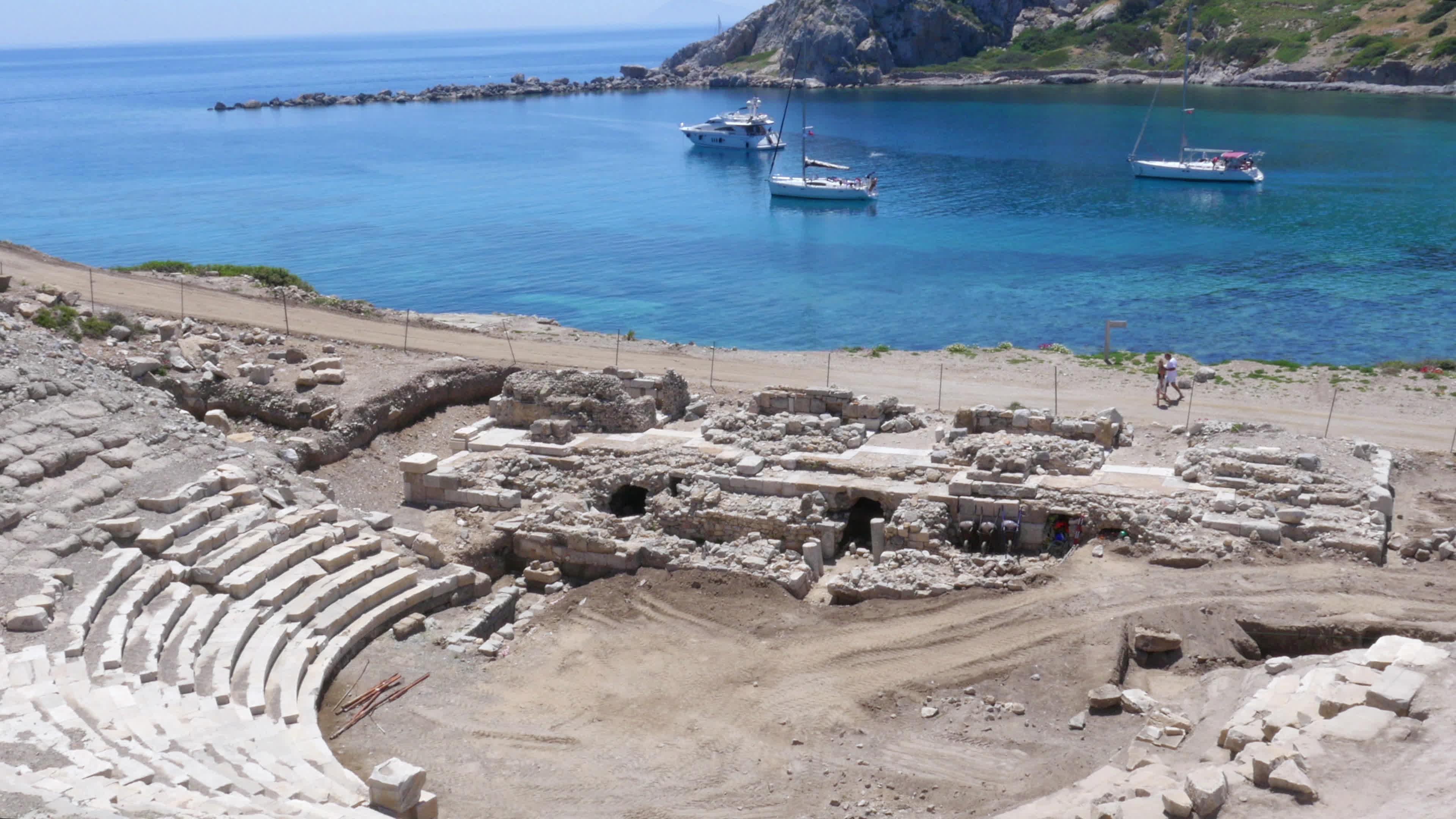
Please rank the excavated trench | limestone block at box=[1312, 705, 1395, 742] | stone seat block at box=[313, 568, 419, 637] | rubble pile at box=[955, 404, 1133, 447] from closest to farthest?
limestone block at box=[1312, 705, 1395, 742]
stone seat block at box=[313, 568, 419, 637]
rubble pile at box=[955, 404, 1133, 447]
the excavated trench

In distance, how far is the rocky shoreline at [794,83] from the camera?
119 meters

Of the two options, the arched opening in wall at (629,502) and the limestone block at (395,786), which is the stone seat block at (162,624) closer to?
the limestone block at (395,786)

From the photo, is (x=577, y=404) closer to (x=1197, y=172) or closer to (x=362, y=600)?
(x=362, y=600)

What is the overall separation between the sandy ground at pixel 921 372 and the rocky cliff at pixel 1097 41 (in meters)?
97.6

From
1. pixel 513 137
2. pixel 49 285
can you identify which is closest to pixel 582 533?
pixel 49 285

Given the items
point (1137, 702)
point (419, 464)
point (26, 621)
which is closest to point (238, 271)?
point (419, 464)

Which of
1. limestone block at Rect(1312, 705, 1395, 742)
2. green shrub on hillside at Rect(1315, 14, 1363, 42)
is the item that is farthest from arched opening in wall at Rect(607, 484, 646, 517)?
green shrub on hillside at Rect(1315, 14, 1363, 42)

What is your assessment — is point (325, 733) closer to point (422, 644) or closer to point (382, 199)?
point (422, 644)

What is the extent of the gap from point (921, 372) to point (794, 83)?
350 ft

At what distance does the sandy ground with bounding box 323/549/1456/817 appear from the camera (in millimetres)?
16062

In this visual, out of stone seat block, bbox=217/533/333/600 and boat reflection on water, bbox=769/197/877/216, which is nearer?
stone seat block, bbox=217/533/333/600

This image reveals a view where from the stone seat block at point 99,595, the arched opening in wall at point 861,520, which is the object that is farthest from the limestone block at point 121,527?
the arched opening in wall at point 861,520

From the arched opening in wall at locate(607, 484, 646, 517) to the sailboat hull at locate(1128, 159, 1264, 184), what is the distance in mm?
64102

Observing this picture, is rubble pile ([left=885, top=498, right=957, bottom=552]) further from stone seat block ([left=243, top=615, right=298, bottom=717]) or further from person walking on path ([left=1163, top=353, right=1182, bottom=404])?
person walking on path ([left=1163, top=353, right=1182, bottom=404])
